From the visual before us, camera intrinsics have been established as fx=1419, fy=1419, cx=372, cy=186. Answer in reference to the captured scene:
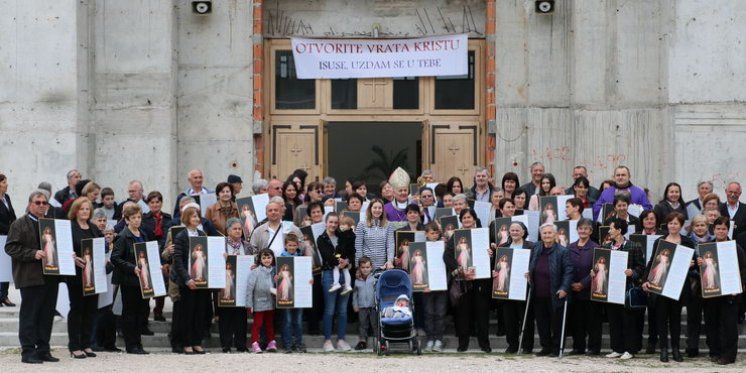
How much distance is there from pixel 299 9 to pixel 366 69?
1526 mm

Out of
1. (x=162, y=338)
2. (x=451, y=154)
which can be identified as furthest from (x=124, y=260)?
(x=451, y=154)

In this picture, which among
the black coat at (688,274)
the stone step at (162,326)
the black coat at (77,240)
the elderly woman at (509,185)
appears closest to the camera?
the black coat at (77,240)

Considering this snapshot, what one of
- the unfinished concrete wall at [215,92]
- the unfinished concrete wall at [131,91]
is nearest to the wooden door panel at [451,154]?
the unfinished concrete wall at [215,92]

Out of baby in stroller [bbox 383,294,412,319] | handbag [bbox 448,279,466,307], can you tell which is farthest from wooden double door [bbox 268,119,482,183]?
baby in stroller [bbox 383,294,412,319]

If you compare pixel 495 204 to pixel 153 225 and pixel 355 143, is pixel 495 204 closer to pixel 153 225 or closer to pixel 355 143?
pixel 153 225

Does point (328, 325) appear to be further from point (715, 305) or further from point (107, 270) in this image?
point (715, 305)

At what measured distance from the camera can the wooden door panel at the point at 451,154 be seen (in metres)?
23.8

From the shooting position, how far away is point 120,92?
2298cm

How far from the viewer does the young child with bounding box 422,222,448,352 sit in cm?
1731

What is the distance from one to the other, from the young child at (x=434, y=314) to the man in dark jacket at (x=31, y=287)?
4492 millimetres

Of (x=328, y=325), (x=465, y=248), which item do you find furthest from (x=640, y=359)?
(x=328, y=325)

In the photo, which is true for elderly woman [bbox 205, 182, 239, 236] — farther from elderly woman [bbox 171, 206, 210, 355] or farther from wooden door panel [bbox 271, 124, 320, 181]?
wooden door panel [bbox 271, 124, 320, 181]

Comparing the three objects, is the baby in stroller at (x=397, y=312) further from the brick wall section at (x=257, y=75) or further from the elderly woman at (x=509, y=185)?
the brick wall section at (x=257, y=75)

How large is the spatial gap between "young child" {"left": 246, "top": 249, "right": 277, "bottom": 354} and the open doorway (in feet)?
22.0
